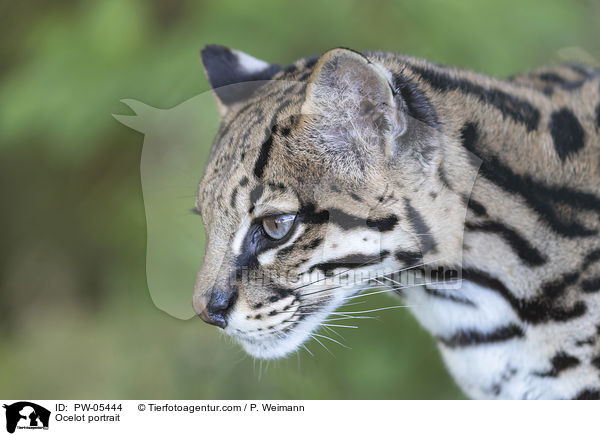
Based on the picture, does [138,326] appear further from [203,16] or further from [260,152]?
[203,16]

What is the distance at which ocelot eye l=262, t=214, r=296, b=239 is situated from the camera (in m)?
1.35

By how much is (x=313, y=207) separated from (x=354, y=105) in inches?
8.7

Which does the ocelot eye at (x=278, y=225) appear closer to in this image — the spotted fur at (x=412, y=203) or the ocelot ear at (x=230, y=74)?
the spotted fur at (x=412, y=203)

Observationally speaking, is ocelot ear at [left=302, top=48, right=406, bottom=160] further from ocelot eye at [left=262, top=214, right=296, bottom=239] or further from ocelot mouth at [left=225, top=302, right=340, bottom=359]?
ocelot mouth at [left=225, top=302, right=340, bottom=359]

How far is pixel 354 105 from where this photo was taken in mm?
1337

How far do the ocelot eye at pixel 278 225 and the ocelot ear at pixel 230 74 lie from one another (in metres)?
0.39

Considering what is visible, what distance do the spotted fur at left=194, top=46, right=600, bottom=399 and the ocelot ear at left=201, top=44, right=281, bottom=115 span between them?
0.12 ft

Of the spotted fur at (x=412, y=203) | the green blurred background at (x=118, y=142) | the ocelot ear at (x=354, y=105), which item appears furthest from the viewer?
the green blurred background at (x=118, y=142)

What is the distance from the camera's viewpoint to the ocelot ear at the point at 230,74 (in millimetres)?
1627
